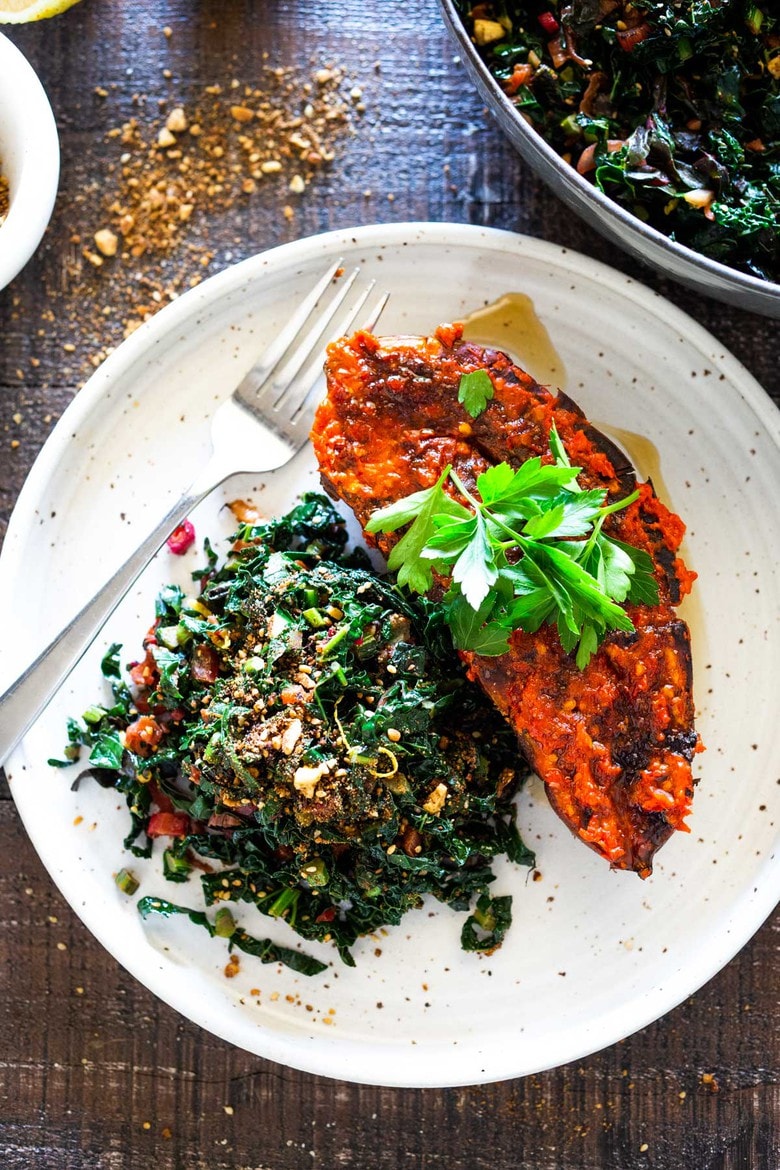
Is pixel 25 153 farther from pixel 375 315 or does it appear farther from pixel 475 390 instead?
pixel 475 390

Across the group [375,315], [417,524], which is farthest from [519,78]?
[417,524]

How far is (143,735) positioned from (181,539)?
2.31ft

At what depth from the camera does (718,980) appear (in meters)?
3.59

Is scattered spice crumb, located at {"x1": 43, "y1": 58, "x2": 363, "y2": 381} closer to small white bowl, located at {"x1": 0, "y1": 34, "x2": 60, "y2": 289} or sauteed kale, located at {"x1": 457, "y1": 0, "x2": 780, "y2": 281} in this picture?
small white bowl, located at {"x1": 0, "y1": 34, "x2": 60, "y2": 289}

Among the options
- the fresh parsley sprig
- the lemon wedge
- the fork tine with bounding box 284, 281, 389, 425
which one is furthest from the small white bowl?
the fresh parsley sprig

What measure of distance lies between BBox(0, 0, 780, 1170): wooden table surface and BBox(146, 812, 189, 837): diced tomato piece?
1.86ft

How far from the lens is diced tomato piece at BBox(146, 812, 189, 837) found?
135 inches

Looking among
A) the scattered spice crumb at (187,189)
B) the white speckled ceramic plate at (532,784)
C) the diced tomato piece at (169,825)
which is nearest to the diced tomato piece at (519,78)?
the white speckled ceramic plate at (532,784)

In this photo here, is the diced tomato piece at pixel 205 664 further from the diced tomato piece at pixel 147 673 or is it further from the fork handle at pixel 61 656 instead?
the fork handle at pixel 61 656

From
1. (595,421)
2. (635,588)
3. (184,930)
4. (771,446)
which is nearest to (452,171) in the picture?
(595,421)

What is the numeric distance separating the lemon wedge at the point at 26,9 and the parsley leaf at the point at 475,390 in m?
1.95

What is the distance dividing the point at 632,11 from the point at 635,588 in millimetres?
1859

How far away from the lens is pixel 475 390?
3.01 m

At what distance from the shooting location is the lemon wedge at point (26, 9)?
3.35 meters
